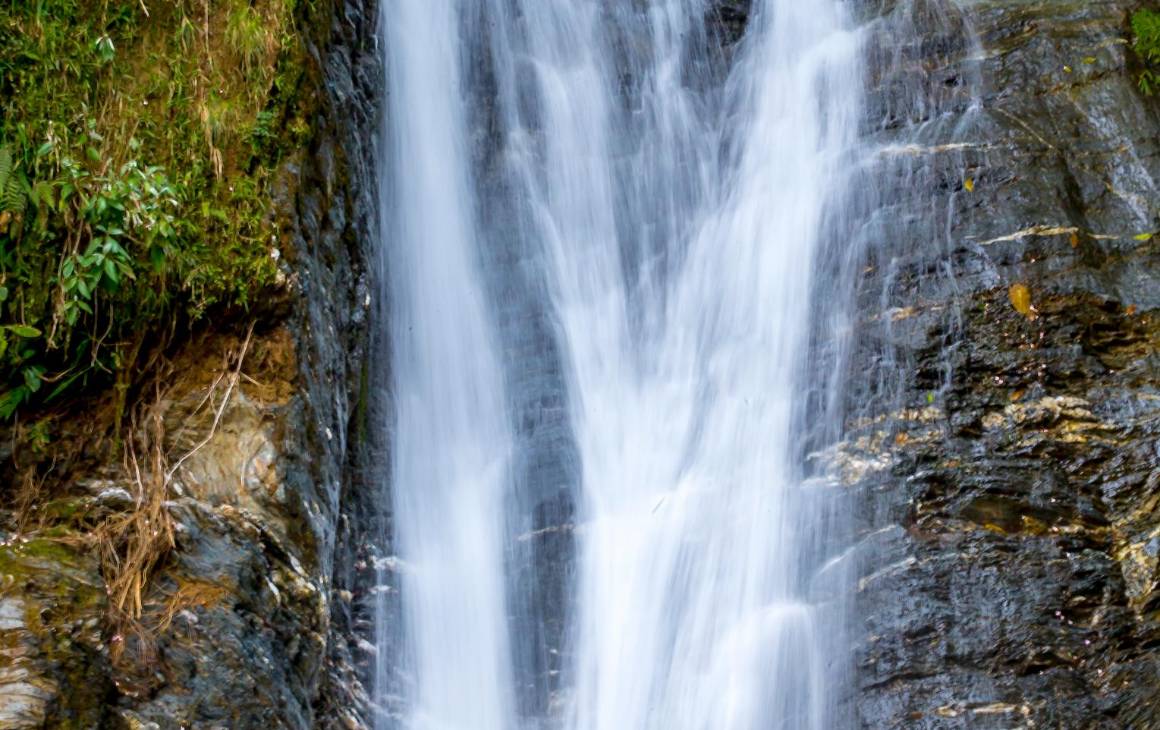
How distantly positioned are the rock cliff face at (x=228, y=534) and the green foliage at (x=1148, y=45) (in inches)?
→ 172

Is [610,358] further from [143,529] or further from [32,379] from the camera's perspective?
[32,379]

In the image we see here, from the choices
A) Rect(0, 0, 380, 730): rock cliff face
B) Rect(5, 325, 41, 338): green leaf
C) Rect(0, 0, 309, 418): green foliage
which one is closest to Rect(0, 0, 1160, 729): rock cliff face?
Rect(0, 0, 380, 730): rock cliff face

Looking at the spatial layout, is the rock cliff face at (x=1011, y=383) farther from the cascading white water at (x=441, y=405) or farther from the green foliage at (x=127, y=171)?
the green foliage at (x=127, y=171)

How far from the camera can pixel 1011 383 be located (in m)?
5.02

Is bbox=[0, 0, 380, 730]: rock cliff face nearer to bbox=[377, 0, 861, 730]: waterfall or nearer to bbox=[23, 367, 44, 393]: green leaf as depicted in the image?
bbox=[23, 367, 44, 393]: green leaf

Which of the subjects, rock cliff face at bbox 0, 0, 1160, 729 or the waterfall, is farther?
the waterfall

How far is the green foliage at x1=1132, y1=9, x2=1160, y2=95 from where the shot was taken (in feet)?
19.4

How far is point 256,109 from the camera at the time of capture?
4.25 m

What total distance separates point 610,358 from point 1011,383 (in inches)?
77.8

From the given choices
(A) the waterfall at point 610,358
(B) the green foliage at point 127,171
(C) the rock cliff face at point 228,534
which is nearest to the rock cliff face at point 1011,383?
(A) the waterfall at point 610,358

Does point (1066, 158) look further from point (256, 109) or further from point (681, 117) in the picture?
point (256, 109)

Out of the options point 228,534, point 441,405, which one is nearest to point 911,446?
point 441,405

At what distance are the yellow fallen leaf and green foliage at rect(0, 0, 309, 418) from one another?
3.35m

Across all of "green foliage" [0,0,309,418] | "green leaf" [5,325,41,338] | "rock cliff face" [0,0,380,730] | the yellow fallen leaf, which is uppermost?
"green foliage" [0,0,309,418]
